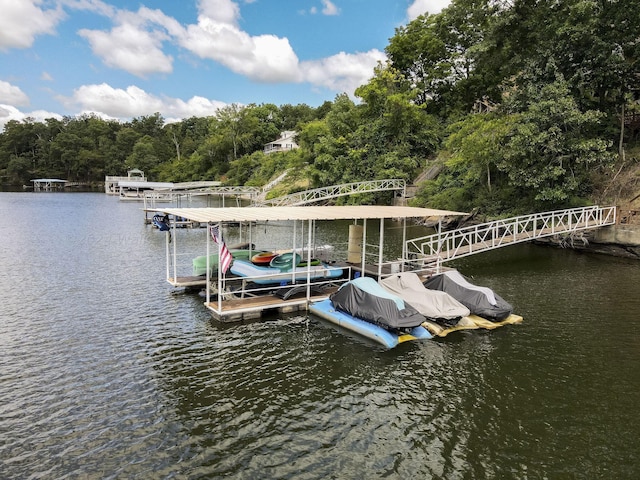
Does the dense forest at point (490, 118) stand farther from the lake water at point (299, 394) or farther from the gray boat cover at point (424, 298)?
the gray boat cover at point (424, 298)

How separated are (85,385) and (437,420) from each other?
9.03 m

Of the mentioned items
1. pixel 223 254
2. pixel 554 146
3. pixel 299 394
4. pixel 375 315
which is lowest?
pixel 299 394

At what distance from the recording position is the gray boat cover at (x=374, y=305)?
14.1 m

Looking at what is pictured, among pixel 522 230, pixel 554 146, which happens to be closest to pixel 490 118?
pixel 554 146

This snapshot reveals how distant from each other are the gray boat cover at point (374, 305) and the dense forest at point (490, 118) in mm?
20951

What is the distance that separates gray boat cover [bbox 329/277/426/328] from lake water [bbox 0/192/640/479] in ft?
2.83

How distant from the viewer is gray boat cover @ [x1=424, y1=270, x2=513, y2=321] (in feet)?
51.3

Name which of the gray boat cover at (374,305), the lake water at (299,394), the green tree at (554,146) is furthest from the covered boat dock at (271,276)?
the green tree at (554,146)

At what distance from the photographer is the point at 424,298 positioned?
1586 centimetres

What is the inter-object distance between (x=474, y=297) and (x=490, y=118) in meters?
25.9

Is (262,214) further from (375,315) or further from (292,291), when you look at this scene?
(375,315)

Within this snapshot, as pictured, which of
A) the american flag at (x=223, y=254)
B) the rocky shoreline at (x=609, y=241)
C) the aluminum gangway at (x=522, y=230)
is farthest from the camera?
the rocky shoreline at (x=609, y=241)

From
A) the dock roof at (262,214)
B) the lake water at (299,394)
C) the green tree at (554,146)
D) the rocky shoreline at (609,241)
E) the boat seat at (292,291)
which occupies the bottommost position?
the lake water at (299,394)

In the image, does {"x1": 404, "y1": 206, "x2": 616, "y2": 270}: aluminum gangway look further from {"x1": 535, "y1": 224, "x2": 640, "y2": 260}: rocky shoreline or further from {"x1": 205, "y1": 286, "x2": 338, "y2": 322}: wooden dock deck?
{"x1": 205, "y1": 286, "x2": 338, "y2": 322}: wooden dock deck
